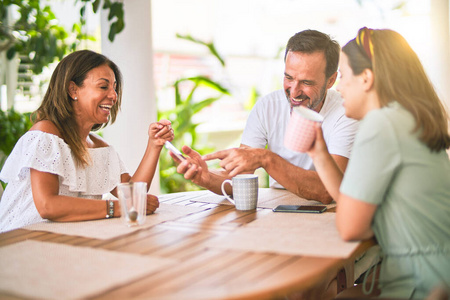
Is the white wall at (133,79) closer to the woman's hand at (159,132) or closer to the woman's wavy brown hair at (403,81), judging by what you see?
the woman's hand at (159,132)

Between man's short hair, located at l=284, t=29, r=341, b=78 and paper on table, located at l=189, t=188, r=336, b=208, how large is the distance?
68 cm

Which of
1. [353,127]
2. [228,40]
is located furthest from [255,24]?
[353,127]

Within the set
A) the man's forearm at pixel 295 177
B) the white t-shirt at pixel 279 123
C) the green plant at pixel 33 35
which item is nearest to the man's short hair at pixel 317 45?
the white t-shirt at pixel 279 123

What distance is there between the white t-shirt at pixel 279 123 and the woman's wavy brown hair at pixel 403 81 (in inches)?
34.6

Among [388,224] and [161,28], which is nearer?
[388,224]

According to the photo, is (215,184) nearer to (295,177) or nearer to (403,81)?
(295,177)

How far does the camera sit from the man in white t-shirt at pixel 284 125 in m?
2.11

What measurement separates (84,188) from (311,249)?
107cm

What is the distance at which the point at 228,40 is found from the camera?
30.8 feet

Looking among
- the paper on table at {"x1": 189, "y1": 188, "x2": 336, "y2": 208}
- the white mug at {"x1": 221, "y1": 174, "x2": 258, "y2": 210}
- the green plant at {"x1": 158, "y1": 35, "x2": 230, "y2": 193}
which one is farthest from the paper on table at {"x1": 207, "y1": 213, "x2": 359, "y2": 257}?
the green plant at {"x1": 158, "y1": 35, "x2": 230, "y2": 193}

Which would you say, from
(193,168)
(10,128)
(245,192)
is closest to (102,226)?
(193,168)

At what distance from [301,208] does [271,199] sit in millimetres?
320

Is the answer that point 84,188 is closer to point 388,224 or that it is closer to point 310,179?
point 310,179

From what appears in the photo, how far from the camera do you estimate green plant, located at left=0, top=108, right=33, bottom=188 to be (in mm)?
3607
